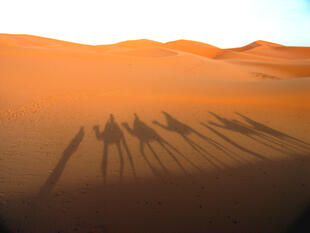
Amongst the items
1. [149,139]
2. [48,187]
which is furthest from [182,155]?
[48,187]

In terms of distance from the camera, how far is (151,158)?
5.51 meters

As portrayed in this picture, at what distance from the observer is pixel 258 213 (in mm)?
3779

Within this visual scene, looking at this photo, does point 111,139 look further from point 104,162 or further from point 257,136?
point 257,136

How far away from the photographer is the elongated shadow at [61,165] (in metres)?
4.29

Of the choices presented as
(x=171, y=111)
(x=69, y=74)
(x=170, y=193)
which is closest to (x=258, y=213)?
(x=170, y=193)

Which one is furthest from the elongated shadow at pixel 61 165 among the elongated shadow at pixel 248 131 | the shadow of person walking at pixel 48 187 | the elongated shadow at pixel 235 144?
the elongated shadow at pixel 248 131

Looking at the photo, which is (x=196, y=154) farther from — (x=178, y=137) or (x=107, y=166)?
(x=107, y=166)

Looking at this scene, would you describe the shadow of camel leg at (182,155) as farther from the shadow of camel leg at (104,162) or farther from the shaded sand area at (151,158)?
the shadow of camel leg at (104,162)

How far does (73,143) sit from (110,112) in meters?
2.70

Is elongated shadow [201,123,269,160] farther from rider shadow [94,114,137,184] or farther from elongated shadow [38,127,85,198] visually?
elongated shadow [38,127,85,198]

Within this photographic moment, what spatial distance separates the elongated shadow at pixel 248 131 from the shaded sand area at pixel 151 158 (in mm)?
37

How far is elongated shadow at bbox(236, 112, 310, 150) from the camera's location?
637 centimetres

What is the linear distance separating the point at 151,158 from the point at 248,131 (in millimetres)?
3880

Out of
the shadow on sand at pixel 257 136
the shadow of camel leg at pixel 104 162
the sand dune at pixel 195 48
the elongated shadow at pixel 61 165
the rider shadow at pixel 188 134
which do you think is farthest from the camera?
the sand dune at pixel 195 48
